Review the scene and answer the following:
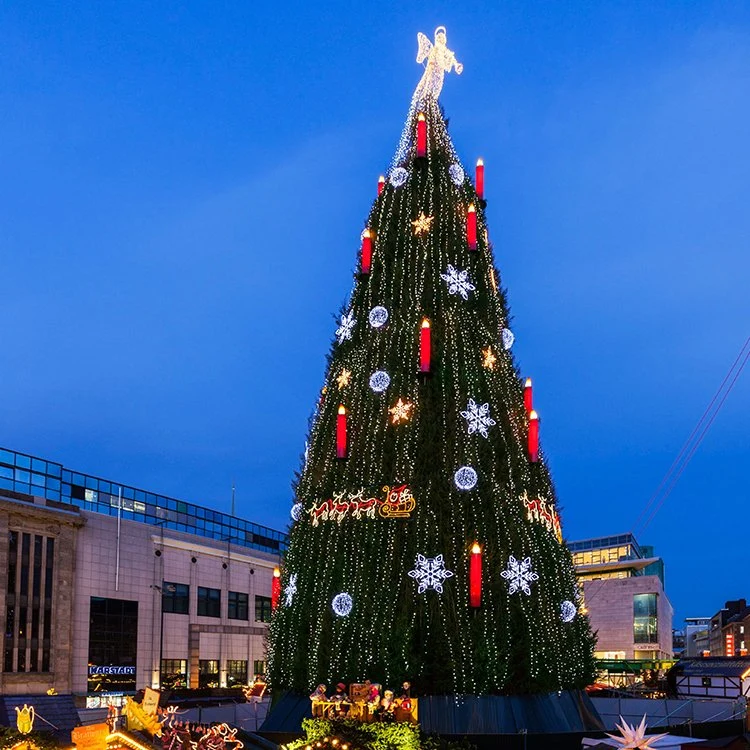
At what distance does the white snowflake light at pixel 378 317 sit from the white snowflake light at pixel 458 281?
69.8 inches

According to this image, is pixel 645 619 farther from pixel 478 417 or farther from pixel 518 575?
pixel 478 417

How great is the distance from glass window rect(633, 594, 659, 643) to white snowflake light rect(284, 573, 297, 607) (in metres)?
75.5

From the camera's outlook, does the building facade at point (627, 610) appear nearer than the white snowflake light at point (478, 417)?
No

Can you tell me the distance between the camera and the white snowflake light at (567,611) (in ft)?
76.8

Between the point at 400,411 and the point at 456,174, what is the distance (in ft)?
24.4

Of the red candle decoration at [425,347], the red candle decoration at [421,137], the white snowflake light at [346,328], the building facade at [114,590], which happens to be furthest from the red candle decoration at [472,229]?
the building facade at [114,590]

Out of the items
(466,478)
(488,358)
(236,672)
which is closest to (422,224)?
(488,358)

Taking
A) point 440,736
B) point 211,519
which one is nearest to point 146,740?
point 440,736

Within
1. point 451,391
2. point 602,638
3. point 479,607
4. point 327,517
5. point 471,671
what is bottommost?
point 602,638

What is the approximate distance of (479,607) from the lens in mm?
21781

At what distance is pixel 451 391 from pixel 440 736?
8341mm

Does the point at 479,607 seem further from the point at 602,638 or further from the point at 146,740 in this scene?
the point at 602,638

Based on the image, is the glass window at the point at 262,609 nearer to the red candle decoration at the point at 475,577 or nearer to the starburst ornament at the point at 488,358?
the starburst ornament at the point at 488,358

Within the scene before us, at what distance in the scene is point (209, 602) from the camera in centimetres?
6241
